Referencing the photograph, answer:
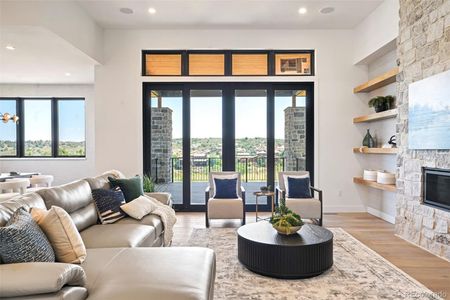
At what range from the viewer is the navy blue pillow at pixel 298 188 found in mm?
5180

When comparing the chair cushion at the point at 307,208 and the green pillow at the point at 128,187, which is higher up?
the green pillow at the point at 128,187

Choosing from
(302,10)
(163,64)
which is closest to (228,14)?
(302,10)

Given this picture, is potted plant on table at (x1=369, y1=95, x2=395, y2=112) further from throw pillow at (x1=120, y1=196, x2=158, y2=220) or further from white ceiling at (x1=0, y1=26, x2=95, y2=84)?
white ceiling at (x1=0, y1=26, x2=95, y2=84)

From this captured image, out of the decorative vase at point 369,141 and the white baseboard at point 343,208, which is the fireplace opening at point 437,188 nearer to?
the decorative vase at point 369,141

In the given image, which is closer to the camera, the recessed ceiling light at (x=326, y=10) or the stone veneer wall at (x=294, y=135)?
the recessed ceiling light at (x=326, y=10)

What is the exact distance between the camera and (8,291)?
4.64 ft

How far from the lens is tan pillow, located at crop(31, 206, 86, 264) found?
6.74 ft

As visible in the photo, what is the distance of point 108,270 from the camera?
1.96m

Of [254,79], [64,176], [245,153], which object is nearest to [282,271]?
[245,153]

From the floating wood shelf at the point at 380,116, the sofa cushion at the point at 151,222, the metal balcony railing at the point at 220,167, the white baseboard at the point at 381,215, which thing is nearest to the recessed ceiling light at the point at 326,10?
the floating wood shelf at the point at 380,116

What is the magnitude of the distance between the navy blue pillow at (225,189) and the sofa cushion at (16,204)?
312 centimetres

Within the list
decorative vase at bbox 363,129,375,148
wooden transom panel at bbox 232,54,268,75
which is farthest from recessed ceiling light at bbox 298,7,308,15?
decorative vase at bbox 363,129,375,148

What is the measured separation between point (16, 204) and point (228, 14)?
4562mm

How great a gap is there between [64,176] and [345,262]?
783 cm
